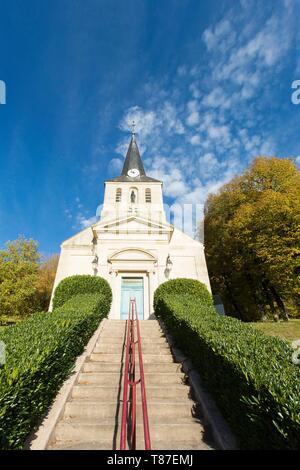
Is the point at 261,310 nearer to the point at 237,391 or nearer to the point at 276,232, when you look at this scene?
the point at 276,232

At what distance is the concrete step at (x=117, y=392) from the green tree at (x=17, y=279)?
11.7 metres

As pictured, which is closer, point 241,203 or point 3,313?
point 3,313

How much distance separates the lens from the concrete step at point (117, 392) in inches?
195

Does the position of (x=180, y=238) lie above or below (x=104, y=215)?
below

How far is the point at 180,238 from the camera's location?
1677 cm

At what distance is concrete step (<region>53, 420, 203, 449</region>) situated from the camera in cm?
379

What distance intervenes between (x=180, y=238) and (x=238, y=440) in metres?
13.6

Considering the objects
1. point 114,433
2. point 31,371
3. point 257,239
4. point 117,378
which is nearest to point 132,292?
point 117,378

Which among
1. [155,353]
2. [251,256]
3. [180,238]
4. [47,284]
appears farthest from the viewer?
[47,284]

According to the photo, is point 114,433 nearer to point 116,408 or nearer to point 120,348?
point 116,408

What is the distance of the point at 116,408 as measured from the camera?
15.0ft

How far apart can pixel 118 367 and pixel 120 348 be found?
124 cm
